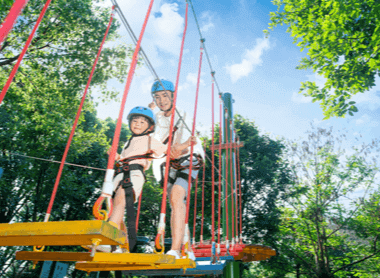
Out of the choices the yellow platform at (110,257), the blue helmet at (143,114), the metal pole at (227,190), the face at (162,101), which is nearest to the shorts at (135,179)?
the blue helmet at (143,114)

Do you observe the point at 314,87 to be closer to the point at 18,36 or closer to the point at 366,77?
the point at 366,77

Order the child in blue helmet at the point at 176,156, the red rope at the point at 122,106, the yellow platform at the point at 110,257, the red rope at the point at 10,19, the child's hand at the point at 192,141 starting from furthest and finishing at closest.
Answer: the child's hand at the point at 192,141 < the child in blue helmet at the point at 176,156 < the yellow platform at the point at 110,257 < the red rope at the point at 122,106 < the red rope at the point at 10,19

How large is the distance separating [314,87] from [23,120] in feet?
31.2

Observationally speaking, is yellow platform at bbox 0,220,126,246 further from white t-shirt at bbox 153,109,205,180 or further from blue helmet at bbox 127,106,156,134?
white t-shirt at bbox 153,109,205,180

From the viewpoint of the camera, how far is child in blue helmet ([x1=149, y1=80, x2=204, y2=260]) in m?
3.77

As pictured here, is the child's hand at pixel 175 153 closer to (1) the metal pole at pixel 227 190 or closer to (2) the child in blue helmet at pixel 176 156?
(2) the child in blue helmet at pixel 176 156

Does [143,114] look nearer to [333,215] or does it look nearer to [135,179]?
[135,179]

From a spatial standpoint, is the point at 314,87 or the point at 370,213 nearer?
the point at 314,87

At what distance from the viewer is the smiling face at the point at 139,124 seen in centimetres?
377

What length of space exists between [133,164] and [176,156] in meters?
0.90

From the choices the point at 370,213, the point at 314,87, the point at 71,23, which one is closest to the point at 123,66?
the point at 71,23

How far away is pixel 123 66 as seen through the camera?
11.7 meters

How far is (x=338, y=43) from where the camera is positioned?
607 centimetres

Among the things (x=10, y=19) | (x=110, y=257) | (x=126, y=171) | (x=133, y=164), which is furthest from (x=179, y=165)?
(x=10, y=19)
